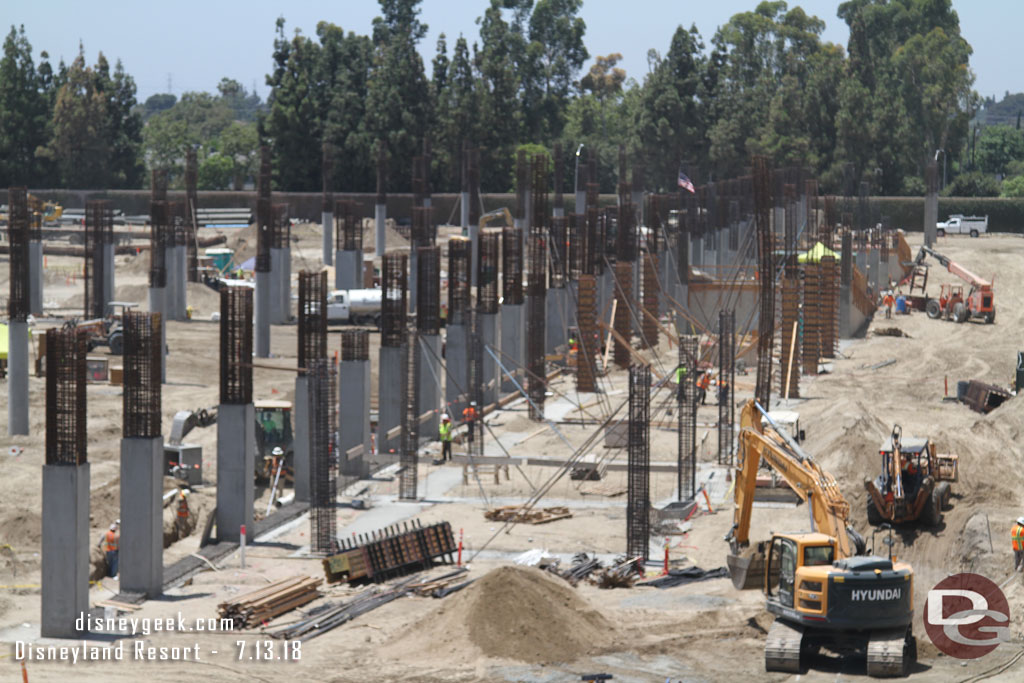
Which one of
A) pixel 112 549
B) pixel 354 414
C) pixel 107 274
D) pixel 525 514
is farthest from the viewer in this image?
pixel 107 274

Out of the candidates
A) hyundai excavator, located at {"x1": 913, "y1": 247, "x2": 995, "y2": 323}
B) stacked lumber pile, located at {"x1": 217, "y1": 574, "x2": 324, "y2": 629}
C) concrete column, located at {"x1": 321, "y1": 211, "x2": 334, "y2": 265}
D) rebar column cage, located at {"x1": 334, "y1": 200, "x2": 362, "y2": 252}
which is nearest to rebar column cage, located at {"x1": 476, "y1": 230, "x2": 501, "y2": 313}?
stacked lumber pile, located at {"x1": 217, "y1": 574, "x2": 324, "y2": 629}

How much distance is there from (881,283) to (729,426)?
29032mm

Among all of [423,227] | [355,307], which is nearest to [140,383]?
[423,227]

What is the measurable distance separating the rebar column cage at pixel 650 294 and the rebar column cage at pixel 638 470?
22.4 m

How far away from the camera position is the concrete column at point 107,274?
4572 cm

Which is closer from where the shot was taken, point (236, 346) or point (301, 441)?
point (236, 346)

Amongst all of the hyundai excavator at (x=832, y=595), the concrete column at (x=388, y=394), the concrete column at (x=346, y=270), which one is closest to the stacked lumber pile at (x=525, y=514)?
the concrete column at (x=388, y=394)

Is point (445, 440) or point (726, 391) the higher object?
point (726, 391)

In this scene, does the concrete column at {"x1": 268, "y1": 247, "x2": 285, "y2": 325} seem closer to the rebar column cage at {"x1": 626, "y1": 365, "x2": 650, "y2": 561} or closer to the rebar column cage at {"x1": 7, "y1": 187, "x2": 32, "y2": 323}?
the rebar column cage at {"x1": 7, "y1": 187, "x2": 32, "y2": 323}

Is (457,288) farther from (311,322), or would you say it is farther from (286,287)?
(286,287)

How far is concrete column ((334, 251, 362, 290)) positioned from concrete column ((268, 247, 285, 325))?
10.3ft

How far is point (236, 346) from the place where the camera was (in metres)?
23.3

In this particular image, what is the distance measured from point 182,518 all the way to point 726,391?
12.2 m

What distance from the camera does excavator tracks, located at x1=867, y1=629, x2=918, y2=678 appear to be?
16.2 meters
